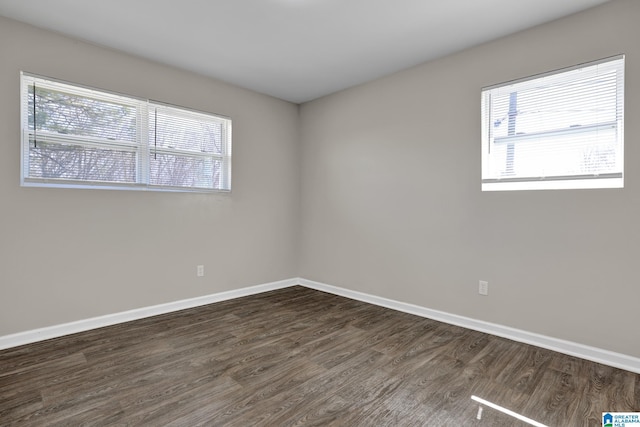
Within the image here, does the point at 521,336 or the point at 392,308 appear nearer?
the point at 521,336

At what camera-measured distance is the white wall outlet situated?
2.88 meters

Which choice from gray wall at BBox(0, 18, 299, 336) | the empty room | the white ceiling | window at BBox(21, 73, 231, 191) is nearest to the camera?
the empty room

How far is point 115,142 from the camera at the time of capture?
3049mm

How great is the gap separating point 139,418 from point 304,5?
287cm

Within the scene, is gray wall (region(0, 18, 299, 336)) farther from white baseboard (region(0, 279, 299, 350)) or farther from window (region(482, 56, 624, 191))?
window (region(482, 56, 624, 191))

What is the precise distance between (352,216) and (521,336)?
6.98 ft

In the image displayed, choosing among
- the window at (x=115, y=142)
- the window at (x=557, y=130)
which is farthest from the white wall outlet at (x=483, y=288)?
the window at (x=115, y=142)

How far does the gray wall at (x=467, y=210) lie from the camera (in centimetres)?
228

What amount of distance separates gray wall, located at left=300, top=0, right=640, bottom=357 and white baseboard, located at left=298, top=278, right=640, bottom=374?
54 millimetres

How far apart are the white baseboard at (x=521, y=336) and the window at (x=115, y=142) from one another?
242 cm

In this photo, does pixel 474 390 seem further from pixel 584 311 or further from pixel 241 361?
pixel 241 361

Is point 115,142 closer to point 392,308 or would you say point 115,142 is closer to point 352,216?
point 352,216

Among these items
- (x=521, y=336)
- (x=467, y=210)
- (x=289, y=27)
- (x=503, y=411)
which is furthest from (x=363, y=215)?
(x=503, y=411)

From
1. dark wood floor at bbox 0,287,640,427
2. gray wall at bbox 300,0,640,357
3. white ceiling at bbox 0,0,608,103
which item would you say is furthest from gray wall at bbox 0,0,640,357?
dark wood floor at bbox 0,287,640,427
